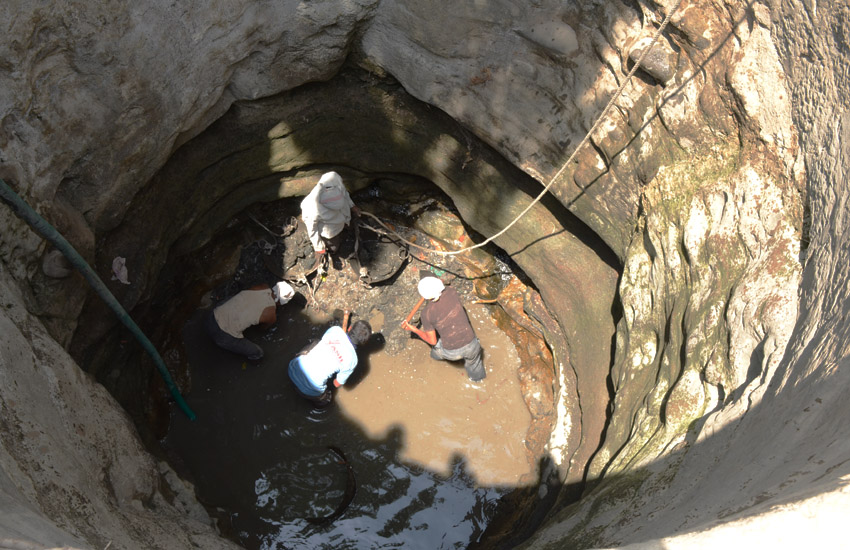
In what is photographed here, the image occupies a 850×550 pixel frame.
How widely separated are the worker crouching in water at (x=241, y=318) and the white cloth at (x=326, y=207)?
31.0 inches

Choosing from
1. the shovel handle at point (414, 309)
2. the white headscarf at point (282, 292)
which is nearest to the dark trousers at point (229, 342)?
the white headscarf at point (282, 292)

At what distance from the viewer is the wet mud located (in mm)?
4148

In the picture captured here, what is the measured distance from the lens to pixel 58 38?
2686mm

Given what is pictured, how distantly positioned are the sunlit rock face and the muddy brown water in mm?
674

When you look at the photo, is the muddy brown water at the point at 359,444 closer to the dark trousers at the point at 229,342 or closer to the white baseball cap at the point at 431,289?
the dark trousers at the point at 229,342

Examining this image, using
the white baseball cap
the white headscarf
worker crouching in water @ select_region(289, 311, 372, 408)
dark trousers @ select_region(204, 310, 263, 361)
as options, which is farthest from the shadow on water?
the white baseball cap

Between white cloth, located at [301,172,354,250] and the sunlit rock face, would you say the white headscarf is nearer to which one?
white cloth, located at [301,172,354,250]

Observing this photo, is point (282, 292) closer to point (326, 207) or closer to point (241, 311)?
point (241, 311)

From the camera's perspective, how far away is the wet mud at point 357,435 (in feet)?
13.6

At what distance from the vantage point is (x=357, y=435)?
452 centimetres

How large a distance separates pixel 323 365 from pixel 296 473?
93 centimetres

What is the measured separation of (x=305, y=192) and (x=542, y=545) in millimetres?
3512

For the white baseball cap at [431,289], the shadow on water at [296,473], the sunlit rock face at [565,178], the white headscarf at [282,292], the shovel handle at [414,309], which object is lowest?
the shadow on water at [296,473]

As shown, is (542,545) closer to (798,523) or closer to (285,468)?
(798,523)
